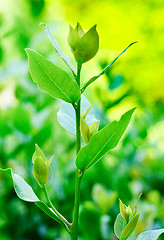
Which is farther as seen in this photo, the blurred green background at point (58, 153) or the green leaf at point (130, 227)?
the blurred green background at point (58, 153)

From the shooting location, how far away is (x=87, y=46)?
406 millimetres

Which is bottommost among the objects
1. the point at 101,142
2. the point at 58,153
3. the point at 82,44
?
the point at 58,153

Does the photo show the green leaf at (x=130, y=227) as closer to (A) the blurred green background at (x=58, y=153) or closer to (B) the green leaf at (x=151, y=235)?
(B) the green leaf at (x=151, y=235)

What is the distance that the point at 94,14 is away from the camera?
15.0 ft

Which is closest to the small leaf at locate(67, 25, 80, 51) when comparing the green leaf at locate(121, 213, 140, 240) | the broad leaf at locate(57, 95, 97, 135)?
the broad leaf at locate(57, 95, 97, 135)

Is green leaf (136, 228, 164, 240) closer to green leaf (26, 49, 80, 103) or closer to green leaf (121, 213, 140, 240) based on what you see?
green leaf (121, 213, 140, 240)

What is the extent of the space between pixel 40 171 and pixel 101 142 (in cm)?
9

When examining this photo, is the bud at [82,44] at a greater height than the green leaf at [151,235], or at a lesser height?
greater

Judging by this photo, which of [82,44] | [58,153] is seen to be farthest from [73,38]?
[58,153]

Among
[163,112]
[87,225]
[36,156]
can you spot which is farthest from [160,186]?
[36,156]

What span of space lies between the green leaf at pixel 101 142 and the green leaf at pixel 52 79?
0.06m

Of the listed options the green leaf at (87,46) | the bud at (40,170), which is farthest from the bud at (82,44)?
the bud at (40,170)

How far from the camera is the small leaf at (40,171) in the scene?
1.36 feet

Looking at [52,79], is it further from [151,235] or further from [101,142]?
[151,235]
